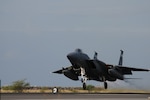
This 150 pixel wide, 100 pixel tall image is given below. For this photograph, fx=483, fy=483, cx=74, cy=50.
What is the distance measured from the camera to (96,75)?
62.8 m

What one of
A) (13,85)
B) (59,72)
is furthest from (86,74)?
(13,85)

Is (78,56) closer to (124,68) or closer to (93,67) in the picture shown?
(93,67)

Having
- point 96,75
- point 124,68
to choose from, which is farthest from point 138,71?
point 96,75

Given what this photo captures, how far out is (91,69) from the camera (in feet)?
201

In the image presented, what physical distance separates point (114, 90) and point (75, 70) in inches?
307

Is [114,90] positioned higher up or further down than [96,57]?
further down

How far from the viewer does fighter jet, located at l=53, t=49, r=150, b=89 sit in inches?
2315

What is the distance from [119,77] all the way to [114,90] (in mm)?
3632

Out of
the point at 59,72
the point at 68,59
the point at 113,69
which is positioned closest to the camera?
the point at 68,59

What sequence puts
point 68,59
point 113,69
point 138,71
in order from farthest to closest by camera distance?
point 138,71 → point 113,69 → point 68,59

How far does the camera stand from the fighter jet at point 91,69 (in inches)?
2315

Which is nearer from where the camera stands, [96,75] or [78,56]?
[78,56]

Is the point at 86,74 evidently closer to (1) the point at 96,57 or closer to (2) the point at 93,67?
(2) the point at 93,67

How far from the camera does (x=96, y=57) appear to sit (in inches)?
2630
